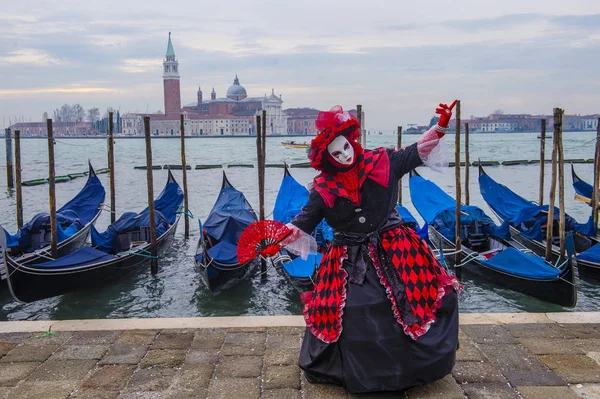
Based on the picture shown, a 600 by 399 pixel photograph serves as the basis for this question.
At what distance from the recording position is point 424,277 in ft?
7.57

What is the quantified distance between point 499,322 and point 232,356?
57.6 inches

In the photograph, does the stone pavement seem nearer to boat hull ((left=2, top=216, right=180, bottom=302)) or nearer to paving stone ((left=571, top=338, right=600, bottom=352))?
paving stone ((left=571, top=338, right=600, bottom=352))

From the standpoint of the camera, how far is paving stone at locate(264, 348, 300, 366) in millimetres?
2703

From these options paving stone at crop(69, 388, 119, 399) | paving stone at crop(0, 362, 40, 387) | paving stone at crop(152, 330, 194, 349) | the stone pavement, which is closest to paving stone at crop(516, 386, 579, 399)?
the stone pavement

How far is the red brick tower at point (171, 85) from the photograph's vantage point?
3799 inches

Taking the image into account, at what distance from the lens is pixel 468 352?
9.04 ft

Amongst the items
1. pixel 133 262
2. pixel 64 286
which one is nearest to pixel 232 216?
pixel 133 262

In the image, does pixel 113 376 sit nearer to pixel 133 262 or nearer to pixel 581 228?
pixel 133 262

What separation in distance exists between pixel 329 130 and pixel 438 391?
115 centimetres

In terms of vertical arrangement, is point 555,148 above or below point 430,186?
above

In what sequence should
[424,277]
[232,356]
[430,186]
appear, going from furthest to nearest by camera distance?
[430,186], [232,356], [424,277]

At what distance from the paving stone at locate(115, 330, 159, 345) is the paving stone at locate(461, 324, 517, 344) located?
164 cm

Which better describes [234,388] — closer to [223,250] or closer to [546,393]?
[546,393]

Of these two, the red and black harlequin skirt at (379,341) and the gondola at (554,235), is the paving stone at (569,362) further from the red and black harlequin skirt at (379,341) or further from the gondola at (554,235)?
the gondola at (554,235)
